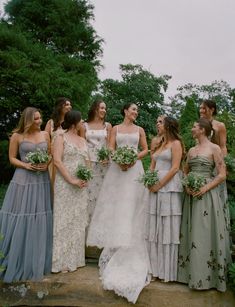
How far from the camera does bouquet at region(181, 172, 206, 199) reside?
501 cm

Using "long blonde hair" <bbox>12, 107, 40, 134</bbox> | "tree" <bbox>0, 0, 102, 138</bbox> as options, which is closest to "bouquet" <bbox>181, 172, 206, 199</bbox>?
"long blonde hair" <bbox>12, 107, 40, 134</bbox>

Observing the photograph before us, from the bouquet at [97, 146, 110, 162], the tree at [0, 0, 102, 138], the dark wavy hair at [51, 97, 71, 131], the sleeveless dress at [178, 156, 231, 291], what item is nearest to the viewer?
the sleeveless dress at [178, 156, 231, 291]

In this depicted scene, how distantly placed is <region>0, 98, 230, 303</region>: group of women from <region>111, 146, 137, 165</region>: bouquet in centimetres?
19

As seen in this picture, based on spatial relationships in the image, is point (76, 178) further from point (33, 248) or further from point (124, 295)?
point (124, 295)

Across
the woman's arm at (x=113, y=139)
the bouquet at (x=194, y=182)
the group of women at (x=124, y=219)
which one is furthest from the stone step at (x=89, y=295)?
the woman's arm at (x=113, y=139)

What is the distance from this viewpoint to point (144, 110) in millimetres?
28547

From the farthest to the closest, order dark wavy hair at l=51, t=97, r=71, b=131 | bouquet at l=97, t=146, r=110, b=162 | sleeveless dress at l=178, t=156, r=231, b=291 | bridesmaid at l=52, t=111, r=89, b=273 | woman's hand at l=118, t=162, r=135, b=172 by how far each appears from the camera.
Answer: dark wavy hair at l=51, t=97, r=71, b=131
bouquet at l=97, t=146, r=110, b=162
woman's hand at l=118, t=162, r=135, b=172
bridesmaid at l=52, t=111, r=89, b=273
sleeveless dress at l=178, t=156, r=231, b=291

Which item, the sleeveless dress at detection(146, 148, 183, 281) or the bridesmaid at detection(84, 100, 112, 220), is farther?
the bridesmaid at detection(84, 100, 112, 220)

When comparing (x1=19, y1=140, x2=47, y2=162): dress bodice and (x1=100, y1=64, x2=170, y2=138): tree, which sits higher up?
(x1=100, y1=64, x2=170, y2=138): tree

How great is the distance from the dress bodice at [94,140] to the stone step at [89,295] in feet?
6.89

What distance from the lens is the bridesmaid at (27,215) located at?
5.30 m

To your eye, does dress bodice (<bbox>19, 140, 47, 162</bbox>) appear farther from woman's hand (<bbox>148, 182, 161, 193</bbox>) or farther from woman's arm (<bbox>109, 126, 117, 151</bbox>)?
woman's hand (<bbox>148, 182, 161, 193</bbox>)

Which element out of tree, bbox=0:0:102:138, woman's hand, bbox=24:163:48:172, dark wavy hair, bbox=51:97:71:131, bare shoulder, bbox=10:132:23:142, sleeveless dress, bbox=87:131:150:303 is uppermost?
tree, bbox=0:0:102:138

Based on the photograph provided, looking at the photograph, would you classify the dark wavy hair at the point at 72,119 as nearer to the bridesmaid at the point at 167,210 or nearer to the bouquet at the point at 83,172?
the bouquet at the point at 83,172
